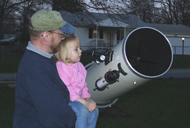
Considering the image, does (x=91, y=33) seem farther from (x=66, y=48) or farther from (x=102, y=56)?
(x=66, y=48)

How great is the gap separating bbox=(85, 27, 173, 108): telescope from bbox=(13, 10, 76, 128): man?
1.14 m

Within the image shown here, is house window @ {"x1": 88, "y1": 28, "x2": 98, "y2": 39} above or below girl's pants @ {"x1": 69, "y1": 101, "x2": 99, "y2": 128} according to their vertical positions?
Answer: above

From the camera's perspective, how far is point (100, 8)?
600 cm

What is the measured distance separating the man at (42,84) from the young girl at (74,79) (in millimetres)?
421

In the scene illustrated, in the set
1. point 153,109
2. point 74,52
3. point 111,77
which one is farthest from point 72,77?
point 153,109

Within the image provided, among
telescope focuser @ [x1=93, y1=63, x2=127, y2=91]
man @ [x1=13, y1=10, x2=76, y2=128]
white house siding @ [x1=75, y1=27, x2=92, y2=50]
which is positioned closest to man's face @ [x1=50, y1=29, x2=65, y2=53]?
man @ [x1=13, y1=10, x2=76, y2=128]

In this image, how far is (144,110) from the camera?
524 cm

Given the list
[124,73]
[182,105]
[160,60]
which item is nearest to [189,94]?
[182,105]

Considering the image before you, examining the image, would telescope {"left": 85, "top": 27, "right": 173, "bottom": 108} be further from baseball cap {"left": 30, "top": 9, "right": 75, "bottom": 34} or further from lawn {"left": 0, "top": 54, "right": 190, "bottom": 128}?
lawn {"left": 0, "top": 54, "right": 190, "bottom": 128}

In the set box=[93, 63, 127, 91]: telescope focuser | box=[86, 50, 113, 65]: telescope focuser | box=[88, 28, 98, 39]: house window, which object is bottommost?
box=[93, 63, 127, 91]: telescope focuser

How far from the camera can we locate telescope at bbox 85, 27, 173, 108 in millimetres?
2668

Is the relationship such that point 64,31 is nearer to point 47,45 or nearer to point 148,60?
point 47,45

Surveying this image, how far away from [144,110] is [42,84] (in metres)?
4.32

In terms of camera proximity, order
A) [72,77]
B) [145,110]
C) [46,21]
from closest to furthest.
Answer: [46,21]
[72,77]
[145,110]
